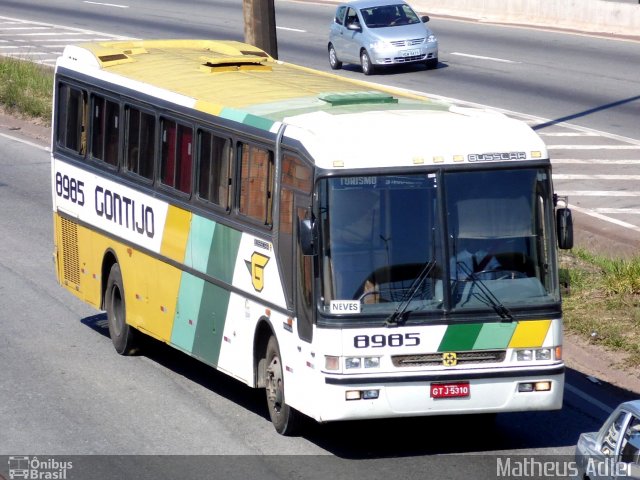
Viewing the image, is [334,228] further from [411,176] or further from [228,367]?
[228,367]

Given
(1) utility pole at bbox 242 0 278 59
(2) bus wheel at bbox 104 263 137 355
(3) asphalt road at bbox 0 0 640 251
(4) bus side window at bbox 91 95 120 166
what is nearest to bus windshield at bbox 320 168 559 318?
(2) bus wheel at bbox 104 263 137 355

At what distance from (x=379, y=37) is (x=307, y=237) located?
2522 cm

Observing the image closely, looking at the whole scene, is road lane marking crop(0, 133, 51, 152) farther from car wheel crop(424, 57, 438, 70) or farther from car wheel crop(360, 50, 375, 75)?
car wheel crop(424, 57, 438, 70)

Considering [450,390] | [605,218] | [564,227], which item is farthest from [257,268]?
[605,218]

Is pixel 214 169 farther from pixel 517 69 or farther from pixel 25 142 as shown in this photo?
pixel 517 69

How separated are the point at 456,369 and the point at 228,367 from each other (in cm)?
265

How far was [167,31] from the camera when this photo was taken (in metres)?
44.4

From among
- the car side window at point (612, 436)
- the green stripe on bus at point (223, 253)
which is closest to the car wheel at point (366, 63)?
the green stripe on bus at point (223, 253)

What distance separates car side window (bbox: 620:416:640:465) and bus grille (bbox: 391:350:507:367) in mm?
2641

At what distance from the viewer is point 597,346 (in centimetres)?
1388

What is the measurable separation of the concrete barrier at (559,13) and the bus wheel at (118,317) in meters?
28.3

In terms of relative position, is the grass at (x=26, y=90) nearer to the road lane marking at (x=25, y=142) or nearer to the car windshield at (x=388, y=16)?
the road lane marking at (x=25, y=142)

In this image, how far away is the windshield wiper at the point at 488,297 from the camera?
33.6 feet

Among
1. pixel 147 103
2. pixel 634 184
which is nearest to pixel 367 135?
pixel 147 103
